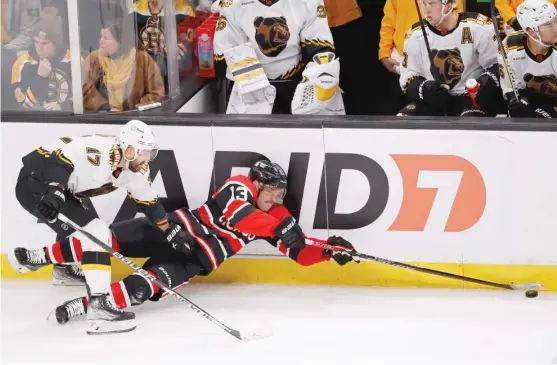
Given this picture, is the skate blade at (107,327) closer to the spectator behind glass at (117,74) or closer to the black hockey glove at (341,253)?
the black hockey glove at (341,253)

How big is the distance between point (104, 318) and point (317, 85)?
152cm

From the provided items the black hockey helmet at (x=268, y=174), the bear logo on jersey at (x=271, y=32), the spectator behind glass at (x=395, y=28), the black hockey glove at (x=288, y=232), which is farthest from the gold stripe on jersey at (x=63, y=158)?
the spectator behind glass at (x=395, y=28)

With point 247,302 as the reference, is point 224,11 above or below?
above

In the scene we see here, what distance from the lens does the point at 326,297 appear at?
5.01 metres

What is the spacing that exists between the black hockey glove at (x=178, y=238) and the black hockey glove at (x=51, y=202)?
0.51 m

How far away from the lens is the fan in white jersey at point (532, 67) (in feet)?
16.8

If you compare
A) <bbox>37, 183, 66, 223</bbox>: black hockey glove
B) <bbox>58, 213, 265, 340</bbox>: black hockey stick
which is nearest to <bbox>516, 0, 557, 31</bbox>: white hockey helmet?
<bbox>58, 213, 265, 340</bbox>: black hockey stick

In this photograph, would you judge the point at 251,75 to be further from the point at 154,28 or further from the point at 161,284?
the point at 161,284

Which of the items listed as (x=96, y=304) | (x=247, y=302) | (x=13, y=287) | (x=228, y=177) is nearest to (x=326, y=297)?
(x=247, y=302)

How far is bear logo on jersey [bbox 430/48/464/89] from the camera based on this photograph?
550cm

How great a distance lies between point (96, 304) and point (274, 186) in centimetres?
84

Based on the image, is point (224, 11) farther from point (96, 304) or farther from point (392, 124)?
point (96, 304)

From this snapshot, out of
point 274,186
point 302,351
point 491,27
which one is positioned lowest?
point 302,351

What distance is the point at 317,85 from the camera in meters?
5.51
